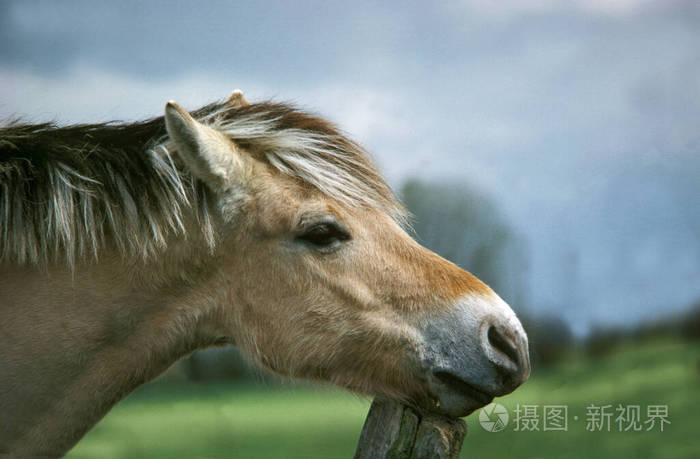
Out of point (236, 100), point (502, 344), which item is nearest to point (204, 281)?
point (236, 100)

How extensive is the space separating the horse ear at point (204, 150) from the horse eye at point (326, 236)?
245 millimetres

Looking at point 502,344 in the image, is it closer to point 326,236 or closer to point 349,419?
point 326,236

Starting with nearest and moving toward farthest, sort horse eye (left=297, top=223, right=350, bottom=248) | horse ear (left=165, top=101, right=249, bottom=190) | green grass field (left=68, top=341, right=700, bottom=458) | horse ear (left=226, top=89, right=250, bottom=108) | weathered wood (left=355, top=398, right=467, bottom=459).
A: weathered wood (left=355, top=398, right=467, bottom=459) < horse ear (left=165, top=101, right=249, bottom=190) < horse eye (left=297, top=223, right=350, bottom=248) < horse ear (left=226, top=89, right=250, bottom=108) < green grass field (left=68, top=341, right=700, bottom=458)

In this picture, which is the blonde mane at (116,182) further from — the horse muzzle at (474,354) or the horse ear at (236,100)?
the horse muzzle at (474,354)

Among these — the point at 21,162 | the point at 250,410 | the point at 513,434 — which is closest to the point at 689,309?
the point at 513,434

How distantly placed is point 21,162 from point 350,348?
3.29 feet

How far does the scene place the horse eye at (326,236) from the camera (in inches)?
61.2

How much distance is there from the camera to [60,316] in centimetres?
144

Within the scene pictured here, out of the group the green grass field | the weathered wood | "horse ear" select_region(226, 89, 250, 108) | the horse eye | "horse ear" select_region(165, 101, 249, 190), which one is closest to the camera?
the weathered wood

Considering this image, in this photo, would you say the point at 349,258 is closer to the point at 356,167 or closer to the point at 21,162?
the point at 356,167

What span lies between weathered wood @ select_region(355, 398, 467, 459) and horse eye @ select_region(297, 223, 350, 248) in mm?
455

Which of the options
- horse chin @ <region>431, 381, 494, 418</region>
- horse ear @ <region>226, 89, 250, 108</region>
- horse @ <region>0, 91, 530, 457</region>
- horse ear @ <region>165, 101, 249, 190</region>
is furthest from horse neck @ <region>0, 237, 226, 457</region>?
horse chin @ <region>431, 381, 494, 418</region>

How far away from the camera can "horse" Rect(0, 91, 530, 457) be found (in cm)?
144

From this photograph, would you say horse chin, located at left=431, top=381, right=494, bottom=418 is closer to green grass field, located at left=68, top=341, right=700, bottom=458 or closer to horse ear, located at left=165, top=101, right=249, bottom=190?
horse ear, located at left=165, top=101, right=249, bottom=190
